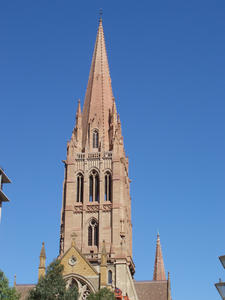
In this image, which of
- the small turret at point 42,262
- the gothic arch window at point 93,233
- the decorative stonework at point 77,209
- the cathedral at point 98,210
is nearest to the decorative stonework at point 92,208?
the cathedral at point 98,210

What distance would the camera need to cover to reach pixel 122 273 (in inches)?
2245

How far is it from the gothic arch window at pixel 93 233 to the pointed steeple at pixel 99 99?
34.7ft

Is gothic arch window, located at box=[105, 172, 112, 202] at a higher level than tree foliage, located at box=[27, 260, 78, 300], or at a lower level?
higher

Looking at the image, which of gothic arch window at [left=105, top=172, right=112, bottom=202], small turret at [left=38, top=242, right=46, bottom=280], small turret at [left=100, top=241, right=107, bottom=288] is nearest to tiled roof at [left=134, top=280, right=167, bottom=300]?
small turret at [left=100, top=241, right=107, bottom=288]

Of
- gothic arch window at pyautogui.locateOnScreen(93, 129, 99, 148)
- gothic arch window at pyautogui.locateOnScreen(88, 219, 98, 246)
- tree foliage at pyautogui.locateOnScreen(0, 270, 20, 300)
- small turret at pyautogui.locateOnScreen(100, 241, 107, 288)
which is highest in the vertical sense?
gothic arch window at pyautogui.locateOnScreen(93, 129, 99, 148)

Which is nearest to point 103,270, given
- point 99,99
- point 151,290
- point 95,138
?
point 151,290

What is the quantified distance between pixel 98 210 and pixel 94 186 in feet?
11.7

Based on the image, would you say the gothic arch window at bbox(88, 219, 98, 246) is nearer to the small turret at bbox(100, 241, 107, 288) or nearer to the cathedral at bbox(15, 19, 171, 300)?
the cathedral at bbox(15, 19, 171, 300)

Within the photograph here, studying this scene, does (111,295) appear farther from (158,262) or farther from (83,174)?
(158,262)

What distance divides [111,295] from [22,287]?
25791 mm

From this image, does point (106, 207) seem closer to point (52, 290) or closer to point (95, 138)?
point (95, 138)

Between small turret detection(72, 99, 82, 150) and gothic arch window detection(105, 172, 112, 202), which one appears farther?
small turret detection(72, 99, 82, 150)

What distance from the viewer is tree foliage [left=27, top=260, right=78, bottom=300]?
124 feet

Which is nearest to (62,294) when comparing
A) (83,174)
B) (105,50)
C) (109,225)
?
(109,225)
